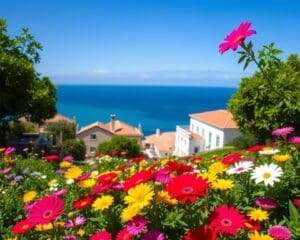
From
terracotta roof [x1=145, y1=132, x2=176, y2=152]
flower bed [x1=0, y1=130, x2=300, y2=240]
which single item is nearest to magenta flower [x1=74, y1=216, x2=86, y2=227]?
flower bed [x1=0, y1=130, x2=300, y2=240]

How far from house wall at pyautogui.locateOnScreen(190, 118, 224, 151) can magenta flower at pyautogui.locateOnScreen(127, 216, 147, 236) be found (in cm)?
6168

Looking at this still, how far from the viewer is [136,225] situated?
2674 millimetres

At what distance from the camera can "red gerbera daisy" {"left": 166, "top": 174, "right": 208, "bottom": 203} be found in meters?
2.49

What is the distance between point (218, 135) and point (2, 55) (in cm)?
4756

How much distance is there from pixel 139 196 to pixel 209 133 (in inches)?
2689

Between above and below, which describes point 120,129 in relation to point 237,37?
below

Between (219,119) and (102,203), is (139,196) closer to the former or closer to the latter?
(102,203)

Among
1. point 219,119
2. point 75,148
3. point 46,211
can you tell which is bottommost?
point 75,148

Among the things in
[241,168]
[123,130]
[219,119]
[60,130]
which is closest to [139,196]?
[241,168]

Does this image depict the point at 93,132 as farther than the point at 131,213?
Yes

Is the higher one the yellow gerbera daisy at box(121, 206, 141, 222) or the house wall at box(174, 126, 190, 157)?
the yellow gerbera daisy at box(121, 206, 141, 222)

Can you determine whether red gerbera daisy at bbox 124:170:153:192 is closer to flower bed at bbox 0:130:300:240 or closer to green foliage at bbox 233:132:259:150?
flower bed at bbox 0:130:300:240

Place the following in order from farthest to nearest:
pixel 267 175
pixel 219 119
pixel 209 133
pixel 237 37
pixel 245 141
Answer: pixel 219 119, pixel 209 133, pixel 245 141, pixel 237 37, pixel 267 175

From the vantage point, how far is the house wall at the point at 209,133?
6690cm
